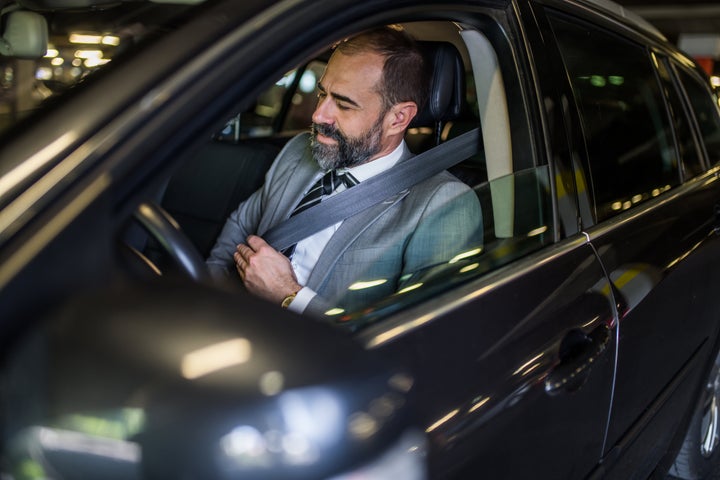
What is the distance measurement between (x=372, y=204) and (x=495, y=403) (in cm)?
88

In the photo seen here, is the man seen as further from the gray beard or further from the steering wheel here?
the steering wheel

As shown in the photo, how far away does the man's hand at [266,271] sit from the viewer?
1.91m

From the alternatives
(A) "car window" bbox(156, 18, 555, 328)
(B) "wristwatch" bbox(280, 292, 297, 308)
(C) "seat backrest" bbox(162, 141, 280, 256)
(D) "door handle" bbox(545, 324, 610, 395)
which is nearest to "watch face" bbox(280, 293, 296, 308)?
(B) "wristwatch" bbox(280, 292, 297, 308)

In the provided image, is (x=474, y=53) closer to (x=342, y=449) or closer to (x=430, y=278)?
(x=430, y=278)

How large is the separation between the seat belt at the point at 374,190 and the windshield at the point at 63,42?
2.40 feet

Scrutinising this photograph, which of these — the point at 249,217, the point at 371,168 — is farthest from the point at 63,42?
the point at 249,217

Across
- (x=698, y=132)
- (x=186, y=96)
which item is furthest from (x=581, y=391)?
(x=698, y=132)

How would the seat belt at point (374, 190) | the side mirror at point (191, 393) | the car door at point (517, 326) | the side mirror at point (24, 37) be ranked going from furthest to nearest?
the seat belt at point (374, 190) < the side mirror at point (24, 37) < the car door at point (517, 326) < the side mirror at point (191, 393)

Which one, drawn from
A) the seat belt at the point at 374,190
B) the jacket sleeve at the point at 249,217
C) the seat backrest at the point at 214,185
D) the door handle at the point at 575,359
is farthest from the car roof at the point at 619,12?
the seat backrest at the point at 214,185

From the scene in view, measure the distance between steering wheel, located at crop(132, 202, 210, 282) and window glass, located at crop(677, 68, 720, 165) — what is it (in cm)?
223

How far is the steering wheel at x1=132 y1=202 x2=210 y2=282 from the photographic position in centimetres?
101

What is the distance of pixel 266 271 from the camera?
6.44 feet

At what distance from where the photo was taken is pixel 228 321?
0.76m

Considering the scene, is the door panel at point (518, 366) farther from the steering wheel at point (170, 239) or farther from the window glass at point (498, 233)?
the steering wheel at point (170, 239)
